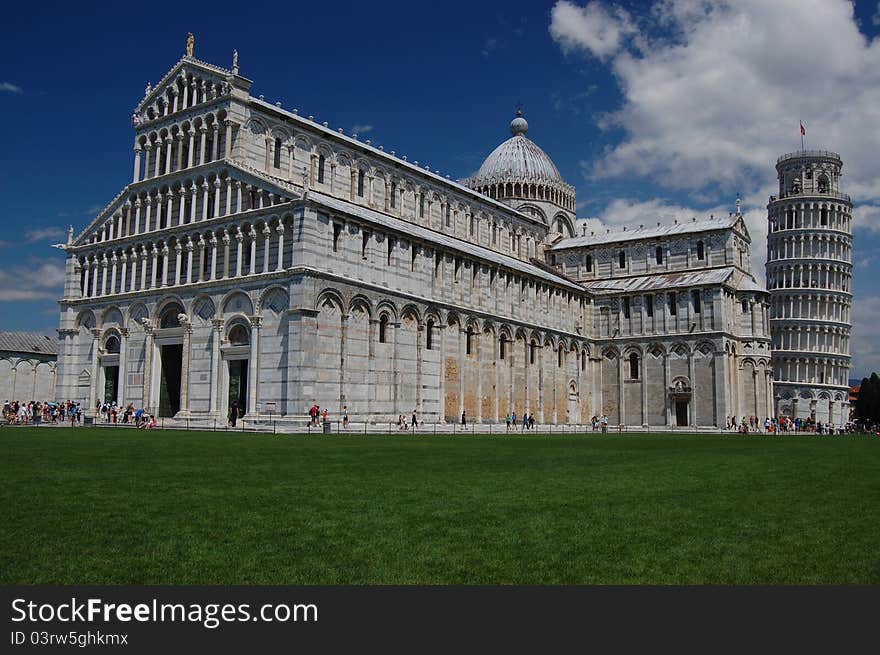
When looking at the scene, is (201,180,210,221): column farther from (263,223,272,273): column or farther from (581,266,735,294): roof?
(581,266,735,294): roof

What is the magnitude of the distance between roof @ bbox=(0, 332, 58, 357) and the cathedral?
709 inches

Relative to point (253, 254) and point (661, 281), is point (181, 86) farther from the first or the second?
point (661, 281)

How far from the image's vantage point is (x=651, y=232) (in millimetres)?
72812

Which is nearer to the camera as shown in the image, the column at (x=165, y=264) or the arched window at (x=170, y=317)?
the arched window at (x=170, y=317)

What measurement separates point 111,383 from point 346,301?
59.5ft

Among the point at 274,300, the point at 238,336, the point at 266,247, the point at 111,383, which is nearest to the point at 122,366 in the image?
the point at 111,383

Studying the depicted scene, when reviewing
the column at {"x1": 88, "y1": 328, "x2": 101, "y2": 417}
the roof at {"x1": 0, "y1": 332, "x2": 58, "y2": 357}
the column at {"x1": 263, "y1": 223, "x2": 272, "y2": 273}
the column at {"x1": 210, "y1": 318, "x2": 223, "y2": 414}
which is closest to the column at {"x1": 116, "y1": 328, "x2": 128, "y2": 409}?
the column at {"x1": 88, "y1": 328, "x2": 101, "y2": 417}

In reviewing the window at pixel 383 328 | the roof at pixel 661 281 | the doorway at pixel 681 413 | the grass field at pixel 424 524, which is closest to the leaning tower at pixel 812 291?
the roof at pixel 661 281

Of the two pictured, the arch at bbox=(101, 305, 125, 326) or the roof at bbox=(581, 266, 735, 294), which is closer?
the arch at bbox=(101, 305, 125, 326)

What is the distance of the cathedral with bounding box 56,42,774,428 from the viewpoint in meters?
42.9

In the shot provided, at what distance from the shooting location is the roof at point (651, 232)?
69625 millimetres

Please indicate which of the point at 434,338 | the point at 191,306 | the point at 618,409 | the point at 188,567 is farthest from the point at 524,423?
the point at 188,567

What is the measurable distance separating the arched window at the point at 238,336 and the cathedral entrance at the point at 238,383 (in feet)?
3.28

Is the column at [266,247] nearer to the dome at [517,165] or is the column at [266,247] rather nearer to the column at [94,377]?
the column at [94,377]
